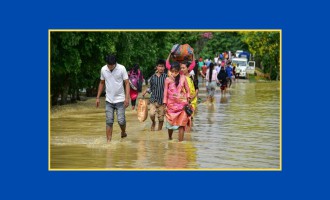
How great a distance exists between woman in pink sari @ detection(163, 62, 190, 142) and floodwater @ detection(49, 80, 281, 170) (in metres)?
0.40

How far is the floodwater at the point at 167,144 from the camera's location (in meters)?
12.0

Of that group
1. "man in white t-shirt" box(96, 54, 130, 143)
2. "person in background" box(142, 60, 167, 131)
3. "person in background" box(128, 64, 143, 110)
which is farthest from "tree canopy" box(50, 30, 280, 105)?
"man in white t-shirt" box(96, 54, 130, 143)

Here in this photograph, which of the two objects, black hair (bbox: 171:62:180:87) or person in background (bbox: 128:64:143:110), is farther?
person in background (bbox: 128:64:143:110)

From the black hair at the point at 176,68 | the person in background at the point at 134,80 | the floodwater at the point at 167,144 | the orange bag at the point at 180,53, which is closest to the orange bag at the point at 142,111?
the floodwater at the point at 167,144

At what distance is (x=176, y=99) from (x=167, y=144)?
33.2 inches

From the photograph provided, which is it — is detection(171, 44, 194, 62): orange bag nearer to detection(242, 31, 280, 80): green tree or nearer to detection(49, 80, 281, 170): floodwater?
detection(49, 80, 281, 170): floodwater

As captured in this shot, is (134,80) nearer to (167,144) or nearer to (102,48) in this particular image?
(102,48)

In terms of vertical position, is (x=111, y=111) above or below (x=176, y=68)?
below

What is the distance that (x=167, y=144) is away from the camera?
1435 centimetres

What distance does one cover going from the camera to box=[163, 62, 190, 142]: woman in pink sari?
14.4 metres

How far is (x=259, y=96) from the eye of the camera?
96.8 feet

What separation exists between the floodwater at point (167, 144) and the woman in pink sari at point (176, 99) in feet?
1.31

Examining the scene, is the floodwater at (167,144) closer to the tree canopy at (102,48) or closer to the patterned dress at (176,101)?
the patterned dress at (176,101)

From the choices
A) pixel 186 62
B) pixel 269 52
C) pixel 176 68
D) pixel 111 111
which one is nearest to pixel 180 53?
pixel 186 62
